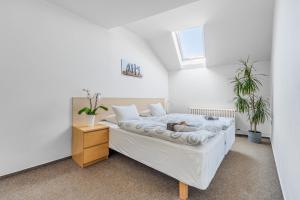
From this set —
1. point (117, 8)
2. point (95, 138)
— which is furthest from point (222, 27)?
point (95, 138)

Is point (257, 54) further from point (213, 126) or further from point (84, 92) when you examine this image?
point (84, 92)

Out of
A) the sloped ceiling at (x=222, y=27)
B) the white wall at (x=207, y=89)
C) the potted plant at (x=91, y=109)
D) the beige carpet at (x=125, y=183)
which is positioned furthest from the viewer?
the white wall at (x=207, y=89)

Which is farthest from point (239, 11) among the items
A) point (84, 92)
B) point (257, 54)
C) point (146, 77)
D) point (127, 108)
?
point (84, 92)

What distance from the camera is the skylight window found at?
422 cm

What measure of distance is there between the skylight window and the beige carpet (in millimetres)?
3367

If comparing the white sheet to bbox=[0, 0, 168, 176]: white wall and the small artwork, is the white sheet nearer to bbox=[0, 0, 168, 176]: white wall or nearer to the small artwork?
bbox=[0, 0, 168, 176]: white wall

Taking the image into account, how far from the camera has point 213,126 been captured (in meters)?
2.25

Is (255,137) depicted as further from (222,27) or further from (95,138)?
(95,138)

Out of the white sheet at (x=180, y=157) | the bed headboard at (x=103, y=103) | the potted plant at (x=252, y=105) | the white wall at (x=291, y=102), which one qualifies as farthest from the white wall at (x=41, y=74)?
the potted plant at (x=252, y=105)

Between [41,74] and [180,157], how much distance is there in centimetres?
237

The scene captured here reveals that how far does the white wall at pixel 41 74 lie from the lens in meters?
1.99

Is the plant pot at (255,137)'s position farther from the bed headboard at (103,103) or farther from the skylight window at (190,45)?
the bed headboard at (103,103)

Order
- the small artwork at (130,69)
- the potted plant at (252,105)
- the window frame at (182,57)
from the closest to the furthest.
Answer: the potted plant at (252,105), the small artwork at (130,69), the window frame at (182,57)

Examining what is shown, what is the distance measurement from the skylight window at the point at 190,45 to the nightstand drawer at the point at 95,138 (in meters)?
3.35
